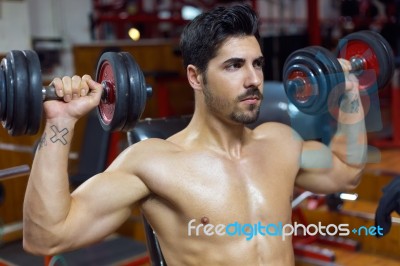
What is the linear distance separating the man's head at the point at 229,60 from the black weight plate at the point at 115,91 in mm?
248

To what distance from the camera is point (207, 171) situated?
1.38 m

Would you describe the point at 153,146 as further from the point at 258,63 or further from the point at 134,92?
the point at 258,63

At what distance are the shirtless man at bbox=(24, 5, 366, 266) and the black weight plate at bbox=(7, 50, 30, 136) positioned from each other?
3.0 inches

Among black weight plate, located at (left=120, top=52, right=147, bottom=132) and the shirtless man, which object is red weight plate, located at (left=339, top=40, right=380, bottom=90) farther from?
black weight plate, located at (left=120, top=52, right=147, bottom=132)

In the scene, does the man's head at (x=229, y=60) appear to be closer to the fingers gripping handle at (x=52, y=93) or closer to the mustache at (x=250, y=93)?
the mustache at (x=250, y=93)

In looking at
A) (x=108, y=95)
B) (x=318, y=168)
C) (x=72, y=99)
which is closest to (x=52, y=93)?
(x=72, y=99)

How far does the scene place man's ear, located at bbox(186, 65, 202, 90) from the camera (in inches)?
55.0

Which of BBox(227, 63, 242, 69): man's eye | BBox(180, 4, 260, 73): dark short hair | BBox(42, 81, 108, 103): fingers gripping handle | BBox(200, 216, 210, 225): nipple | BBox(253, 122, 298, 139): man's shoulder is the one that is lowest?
BBox(200, 216, 210, 225): nipple

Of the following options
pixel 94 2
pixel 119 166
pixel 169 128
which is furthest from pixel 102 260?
pixel 94 2

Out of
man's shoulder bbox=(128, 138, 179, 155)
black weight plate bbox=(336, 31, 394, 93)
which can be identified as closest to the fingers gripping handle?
man's shoulder bbox=(128, 138, 179, 155)

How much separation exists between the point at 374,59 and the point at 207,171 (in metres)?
0.64

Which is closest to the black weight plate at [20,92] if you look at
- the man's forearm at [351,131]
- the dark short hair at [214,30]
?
the dark short hair at [214,30]

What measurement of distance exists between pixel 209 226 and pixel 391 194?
62cm

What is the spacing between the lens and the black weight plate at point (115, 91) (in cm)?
117
